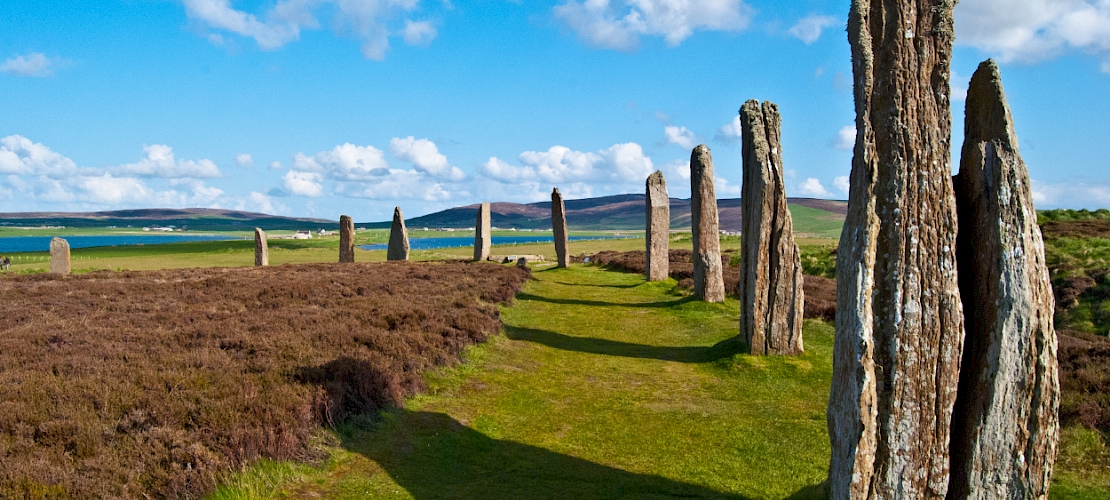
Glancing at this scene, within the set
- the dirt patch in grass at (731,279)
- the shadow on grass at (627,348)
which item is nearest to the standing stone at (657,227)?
the dirt patch in grass at (731,279)

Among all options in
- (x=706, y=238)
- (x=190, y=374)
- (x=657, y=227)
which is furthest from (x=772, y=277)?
(x=657, y=227)

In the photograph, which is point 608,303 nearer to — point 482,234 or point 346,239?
point 482,234

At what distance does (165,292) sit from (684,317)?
13341 mm

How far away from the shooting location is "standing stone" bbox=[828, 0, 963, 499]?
4.98 metres

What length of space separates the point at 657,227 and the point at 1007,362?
57.0 feet

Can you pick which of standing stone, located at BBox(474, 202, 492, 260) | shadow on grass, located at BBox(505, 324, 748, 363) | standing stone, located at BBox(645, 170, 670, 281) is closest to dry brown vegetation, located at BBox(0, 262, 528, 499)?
shadow on grass, located at BBox(505, 324, 748, 363)

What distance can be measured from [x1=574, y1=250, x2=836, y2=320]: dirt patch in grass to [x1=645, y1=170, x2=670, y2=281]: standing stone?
90 cm

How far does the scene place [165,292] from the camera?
57.8 ft

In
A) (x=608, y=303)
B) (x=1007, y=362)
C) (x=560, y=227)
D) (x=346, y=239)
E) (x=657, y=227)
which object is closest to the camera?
(x=1007, y=362)

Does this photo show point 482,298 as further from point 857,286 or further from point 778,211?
point 857,286

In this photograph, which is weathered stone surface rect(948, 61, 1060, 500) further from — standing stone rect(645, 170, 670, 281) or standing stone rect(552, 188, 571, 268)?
standing stone rect(552, 188, 571, 268)

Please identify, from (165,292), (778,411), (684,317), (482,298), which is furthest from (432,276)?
(778,411)

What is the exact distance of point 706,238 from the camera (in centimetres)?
1738

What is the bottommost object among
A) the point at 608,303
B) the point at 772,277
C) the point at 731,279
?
the point at 608,303
